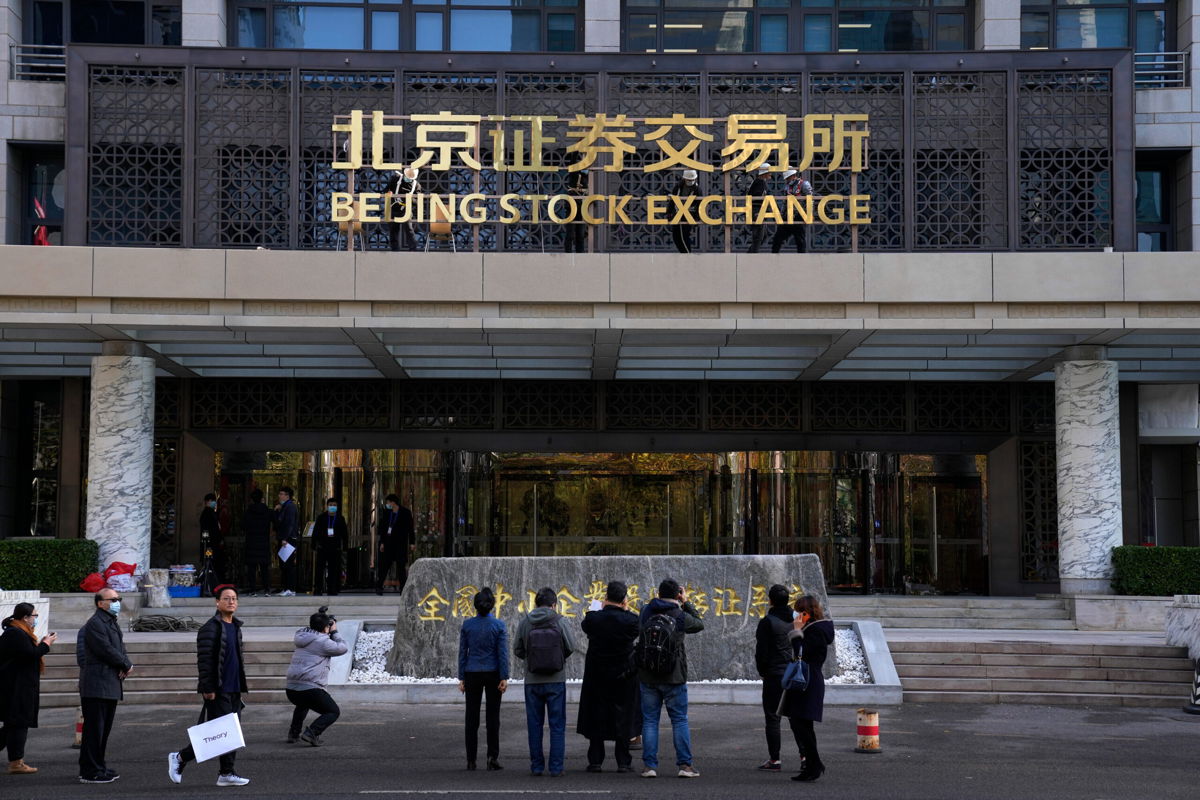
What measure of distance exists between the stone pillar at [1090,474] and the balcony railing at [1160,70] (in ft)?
24.6

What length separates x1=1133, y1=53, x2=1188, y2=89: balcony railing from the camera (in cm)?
2675

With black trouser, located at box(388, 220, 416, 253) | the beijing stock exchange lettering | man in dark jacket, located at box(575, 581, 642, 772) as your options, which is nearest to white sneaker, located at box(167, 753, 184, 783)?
man in dark jacket, located at box(575, 581, 642, 772)

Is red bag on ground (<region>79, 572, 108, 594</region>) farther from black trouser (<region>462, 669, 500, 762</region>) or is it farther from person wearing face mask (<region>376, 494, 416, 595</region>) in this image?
black trouser (<region>462, 669, 500, 762</region>)

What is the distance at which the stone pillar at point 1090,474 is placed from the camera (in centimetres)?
2189

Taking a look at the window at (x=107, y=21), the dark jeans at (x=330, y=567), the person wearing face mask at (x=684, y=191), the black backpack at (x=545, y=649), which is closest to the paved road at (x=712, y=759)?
the black backpack at (x=545, y=649)

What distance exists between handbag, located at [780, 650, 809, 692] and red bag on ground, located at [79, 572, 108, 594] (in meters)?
11.9

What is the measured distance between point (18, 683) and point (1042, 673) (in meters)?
11.4

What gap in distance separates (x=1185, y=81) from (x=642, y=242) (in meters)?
10.9

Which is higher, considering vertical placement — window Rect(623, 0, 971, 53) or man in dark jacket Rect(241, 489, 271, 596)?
window Rect(623, 0, 971, 53)

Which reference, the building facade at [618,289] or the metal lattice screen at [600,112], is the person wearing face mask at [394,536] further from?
the metal lattice screen at [600,112]

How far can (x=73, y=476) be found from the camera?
2559cm

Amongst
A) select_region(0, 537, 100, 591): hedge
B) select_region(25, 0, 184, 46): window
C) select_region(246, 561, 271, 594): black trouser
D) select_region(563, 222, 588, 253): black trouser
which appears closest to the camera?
select_region(0, 537, 100, 591): hedge

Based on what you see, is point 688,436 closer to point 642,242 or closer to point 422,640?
point 642,242

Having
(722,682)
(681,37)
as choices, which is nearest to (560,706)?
(722,682)
